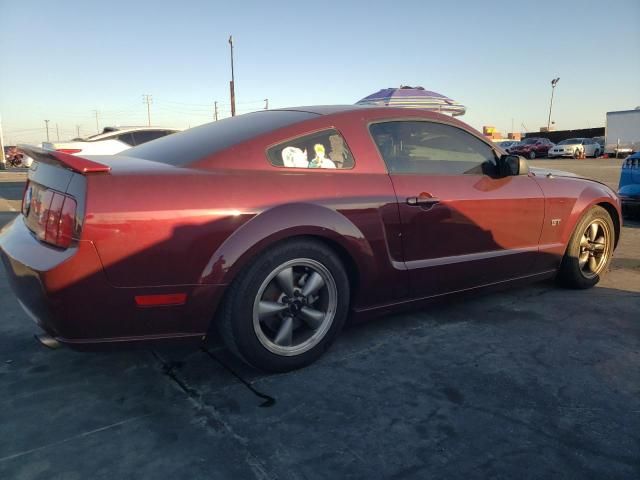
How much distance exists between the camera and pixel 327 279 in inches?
104

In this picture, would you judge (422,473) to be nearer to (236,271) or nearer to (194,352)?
(236,271)

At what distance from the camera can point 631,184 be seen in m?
7.08

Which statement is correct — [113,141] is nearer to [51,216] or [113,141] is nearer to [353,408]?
[51,216]

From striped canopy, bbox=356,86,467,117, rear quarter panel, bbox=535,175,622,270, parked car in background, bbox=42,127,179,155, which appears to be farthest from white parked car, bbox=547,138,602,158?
rear quarter panel, bbox=535,175,622,270

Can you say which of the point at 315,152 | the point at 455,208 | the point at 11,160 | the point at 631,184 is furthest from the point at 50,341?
the point at 11,160

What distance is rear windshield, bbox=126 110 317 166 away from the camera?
2553 mm

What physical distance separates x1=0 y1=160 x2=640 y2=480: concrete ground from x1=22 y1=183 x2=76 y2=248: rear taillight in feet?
2.54

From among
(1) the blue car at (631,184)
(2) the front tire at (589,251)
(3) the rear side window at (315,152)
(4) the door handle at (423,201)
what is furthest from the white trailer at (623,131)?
(3) the rear side window at (315,152)

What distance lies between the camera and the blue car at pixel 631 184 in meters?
6.97

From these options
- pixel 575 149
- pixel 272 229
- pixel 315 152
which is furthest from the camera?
pixel 575 149

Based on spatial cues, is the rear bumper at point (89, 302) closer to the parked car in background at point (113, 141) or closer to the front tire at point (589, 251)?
the front tire at point (589, 251)

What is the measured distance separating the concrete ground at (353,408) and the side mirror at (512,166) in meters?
1.02

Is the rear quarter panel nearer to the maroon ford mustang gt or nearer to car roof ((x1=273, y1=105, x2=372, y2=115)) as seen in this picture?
the maroon ford mustang gt

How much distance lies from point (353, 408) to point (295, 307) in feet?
1.95
